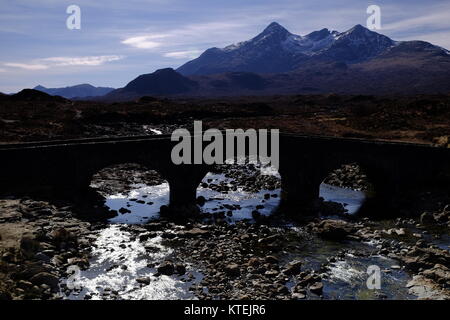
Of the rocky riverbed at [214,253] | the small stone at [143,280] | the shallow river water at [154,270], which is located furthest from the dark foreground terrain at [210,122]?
the small stone at [143,280]

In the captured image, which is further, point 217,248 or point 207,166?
point 207,166

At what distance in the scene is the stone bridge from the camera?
88.1ft

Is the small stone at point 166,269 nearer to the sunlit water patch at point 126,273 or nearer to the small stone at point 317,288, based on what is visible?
the sunlit water patch at point 126,273

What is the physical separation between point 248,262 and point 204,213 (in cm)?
885

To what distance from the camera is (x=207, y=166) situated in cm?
3111

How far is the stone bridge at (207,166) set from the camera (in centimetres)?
2684

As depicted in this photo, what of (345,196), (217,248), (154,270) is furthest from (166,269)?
(345,196)

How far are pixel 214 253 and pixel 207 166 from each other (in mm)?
10761

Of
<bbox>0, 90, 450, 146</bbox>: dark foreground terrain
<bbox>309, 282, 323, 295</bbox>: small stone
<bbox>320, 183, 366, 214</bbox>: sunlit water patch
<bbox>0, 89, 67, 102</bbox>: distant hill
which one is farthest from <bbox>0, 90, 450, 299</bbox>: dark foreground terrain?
<bbox>0, 89, 67, 102</bbox>: distant hill

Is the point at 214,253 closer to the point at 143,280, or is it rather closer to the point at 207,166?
the point at 143,280

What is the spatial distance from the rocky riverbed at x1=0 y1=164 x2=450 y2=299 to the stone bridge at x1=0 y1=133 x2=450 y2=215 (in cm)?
176
